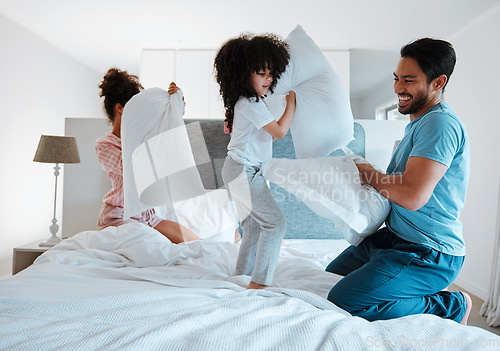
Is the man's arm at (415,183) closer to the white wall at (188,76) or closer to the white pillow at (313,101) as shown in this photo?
the white pillow at (313,101)

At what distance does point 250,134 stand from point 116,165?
90 cm

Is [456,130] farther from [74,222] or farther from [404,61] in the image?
[74,222]

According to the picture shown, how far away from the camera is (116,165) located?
1.90 m

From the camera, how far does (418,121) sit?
3.80 ft

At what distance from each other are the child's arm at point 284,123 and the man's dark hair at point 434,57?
43 cm

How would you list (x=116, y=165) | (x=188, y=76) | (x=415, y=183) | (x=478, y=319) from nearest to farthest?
(x=415, y=183) → (x=116, y=165) → (x=478, y=319) → (x=188, y=76)

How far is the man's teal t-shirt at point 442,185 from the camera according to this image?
3.50 ft

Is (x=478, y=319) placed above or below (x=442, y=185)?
below

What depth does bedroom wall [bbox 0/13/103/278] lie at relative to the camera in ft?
11.9

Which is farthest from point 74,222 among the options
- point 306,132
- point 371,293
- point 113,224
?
point 371,293

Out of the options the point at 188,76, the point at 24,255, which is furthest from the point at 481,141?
the point at 24,255

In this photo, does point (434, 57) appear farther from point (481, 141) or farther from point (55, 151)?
point (481, 141)

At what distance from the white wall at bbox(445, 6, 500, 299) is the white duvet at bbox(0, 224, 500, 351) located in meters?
2.53

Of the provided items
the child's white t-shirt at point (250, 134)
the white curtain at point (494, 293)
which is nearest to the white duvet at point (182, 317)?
the child's white t-shirt at point (250, 134)
